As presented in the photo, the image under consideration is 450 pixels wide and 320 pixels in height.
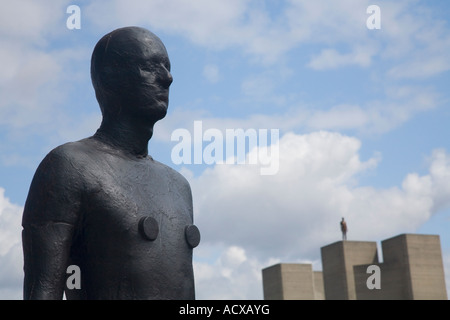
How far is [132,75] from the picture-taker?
13.7 ft

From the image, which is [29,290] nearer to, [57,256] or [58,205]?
[57,256]

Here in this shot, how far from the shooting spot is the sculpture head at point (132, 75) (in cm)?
418

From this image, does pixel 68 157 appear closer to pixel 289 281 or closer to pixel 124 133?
pixel 124 133

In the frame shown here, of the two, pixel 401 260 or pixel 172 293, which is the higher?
pixel 401 260

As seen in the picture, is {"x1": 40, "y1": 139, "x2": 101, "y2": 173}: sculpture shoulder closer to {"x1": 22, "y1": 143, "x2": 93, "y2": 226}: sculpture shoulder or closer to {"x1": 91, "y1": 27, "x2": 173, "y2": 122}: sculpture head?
{"x1": 22, "y1": 143, "x2": 93, "y2": 226}: sculpture shoulder

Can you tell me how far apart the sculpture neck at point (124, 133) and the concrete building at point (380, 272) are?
2627 centimetres

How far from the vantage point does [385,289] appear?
1251 inches

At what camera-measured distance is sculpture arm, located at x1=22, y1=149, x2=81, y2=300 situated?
3709 mm

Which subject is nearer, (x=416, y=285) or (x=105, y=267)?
(x=105, y=267)

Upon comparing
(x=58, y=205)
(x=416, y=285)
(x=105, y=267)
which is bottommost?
(x=105, y=267)

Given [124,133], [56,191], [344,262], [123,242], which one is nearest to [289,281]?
Result: [344,262]
